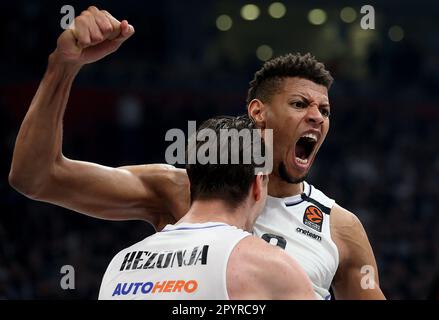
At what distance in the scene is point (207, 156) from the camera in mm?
2797

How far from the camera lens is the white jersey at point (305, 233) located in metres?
3.39

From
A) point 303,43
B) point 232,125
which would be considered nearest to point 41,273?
point 232,125

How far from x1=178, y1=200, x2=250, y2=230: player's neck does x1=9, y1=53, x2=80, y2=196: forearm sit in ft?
2.12

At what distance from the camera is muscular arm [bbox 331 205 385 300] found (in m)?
3.64

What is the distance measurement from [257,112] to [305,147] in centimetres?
29

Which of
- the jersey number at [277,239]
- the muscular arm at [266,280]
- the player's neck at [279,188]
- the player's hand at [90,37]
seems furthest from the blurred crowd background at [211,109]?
the muscular arm at [266,280]

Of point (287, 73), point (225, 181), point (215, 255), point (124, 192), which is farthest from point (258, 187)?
point (287, 73)

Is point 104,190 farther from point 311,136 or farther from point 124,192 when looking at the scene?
point 311,136

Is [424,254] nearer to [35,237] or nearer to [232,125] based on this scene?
[35,237]

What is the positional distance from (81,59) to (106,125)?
36.4 ft

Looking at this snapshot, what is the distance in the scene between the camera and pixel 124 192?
139 inches

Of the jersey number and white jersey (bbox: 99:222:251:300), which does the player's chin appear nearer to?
the jersey number

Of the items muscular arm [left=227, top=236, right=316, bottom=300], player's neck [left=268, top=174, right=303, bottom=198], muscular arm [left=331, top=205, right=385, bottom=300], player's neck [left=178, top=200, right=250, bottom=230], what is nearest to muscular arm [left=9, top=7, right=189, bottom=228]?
player's neck [left=268, top=174, right=303, bottom=198]

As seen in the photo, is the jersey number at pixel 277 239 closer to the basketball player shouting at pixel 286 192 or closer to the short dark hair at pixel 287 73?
the basketball player shouting at pixel 286 192
